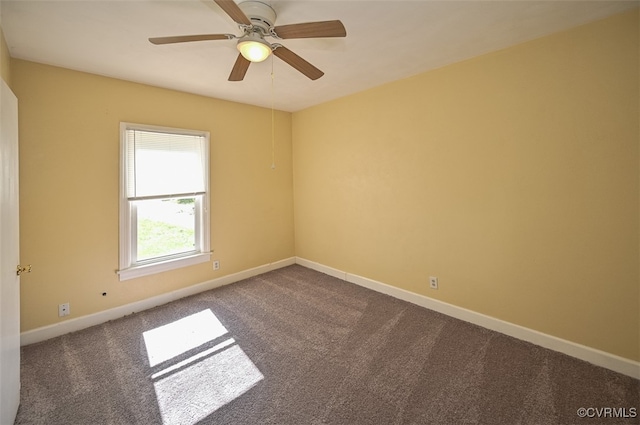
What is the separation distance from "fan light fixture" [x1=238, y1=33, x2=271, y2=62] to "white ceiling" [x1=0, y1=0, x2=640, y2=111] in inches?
9.8

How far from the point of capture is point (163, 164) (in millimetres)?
3205

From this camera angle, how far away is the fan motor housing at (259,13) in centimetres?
165

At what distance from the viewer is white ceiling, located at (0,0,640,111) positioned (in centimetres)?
177

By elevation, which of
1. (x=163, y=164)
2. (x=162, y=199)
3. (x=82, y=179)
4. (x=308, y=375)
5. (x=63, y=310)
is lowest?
(x=308, y=375)

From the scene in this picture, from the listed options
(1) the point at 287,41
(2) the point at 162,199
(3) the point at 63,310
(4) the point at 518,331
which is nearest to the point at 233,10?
(1) the point at 287,41

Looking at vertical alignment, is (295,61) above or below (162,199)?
above

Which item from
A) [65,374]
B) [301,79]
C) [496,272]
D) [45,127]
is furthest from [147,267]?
[496,272]

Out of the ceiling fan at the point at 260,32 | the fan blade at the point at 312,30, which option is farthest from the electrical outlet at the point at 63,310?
the fan blade at the point at 312,30

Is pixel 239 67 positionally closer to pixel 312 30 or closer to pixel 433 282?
pixel 312 30

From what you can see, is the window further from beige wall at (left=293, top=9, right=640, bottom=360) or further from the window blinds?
beige wall at (left=293, top=9, right=640, bottom=360)

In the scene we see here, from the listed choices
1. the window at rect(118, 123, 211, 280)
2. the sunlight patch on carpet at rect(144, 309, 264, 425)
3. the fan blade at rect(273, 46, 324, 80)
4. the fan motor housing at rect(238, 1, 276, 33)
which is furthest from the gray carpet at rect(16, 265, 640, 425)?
the fan motor housing at rect(238, 1, 276, 33)

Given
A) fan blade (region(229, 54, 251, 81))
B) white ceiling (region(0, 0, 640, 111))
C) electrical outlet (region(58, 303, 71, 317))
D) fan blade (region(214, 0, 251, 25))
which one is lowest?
electrical outlet (region(58, 303, 71, 317))

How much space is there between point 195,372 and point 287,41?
2.71m

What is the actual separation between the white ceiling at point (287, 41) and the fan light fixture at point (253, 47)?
25 cm
